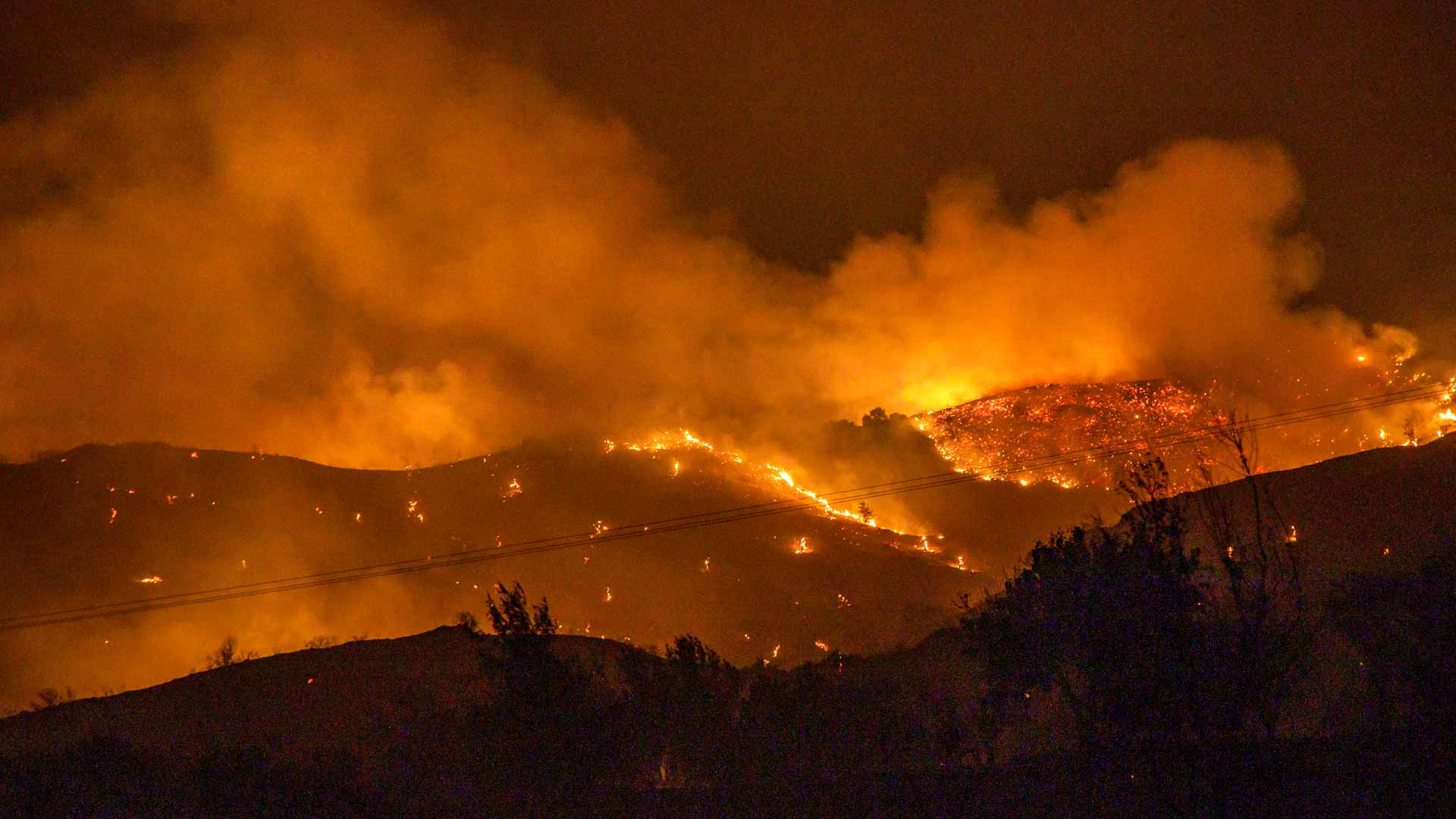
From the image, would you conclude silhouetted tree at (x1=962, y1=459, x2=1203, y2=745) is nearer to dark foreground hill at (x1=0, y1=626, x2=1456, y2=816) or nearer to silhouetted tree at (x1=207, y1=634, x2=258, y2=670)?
dark foreground hill at (x1=0, y1=626, x2=1456, y2=816)

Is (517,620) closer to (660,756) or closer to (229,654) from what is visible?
(660,756)

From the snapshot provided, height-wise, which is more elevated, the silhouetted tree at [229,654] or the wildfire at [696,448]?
the wildfire at [696,448]

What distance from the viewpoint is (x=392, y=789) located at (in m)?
31.2

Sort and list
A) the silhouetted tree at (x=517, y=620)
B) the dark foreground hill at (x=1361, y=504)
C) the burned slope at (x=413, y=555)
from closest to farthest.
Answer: the silhouetted tree at (x=517, y=620)
the dark foreground hill at (x=1361, y=504)
the burned slope at (x=413, y=555)

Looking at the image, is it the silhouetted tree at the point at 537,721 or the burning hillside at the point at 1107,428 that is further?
the burning hillside at the point at 1107,428

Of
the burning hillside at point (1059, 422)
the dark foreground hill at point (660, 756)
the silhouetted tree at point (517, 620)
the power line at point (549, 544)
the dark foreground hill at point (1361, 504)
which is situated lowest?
the dark foreground hill at point (660, 756)

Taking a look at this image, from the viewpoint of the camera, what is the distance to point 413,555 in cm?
10344

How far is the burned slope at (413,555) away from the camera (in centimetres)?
8481

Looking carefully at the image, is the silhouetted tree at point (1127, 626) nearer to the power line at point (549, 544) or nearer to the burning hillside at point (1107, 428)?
the power line at point (549, 544)

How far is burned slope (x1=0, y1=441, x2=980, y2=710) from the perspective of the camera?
278 ft

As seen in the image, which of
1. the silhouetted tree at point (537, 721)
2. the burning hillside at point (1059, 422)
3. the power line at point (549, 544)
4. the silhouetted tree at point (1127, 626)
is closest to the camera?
the silhouetted tree at point (1127, 626)

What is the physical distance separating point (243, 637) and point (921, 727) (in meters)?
74.4

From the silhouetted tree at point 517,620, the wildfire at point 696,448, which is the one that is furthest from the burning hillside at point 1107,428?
the silhouetted tree at point 517,620

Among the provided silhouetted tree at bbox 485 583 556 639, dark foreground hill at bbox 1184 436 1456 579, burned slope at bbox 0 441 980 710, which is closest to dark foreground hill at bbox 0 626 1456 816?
silhouetted tree at bbox 485 583 556 639
